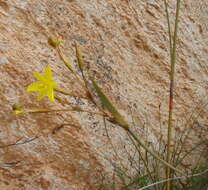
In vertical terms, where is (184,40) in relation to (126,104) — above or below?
above

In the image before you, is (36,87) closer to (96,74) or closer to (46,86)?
(46,86)

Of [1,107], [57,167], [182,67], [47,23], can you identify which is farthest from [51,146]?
[182,67]

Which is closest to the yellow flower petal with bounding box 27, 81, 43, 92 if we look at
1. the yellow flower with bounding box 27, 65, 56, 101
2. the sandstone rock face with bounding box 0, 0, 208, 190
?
the yellow flower with bounding box 27, 65, 56, 101

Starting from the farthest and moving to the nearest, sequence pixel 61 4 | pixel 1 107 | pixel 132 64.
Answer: pixel 132 64
pixel 61 4
pixel 1 107

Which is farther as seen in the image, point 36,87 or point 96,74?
point 96,74

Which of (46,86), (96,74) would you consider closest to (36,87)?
(46,86)

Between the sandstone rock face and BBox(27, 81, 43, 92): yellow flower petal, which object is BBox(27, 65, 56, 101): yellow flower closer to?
BBox(27, 81, 43, 92): yellow flower petal

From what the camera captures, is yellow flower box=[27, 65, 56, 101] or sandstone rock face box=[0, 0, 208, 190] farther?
sandstone rock face box=[0, 0, 208, 190]

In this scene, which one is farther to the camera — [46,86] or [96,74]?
[96,74]

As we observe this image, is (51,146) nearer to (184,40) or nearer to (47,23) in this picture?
(47,23)
